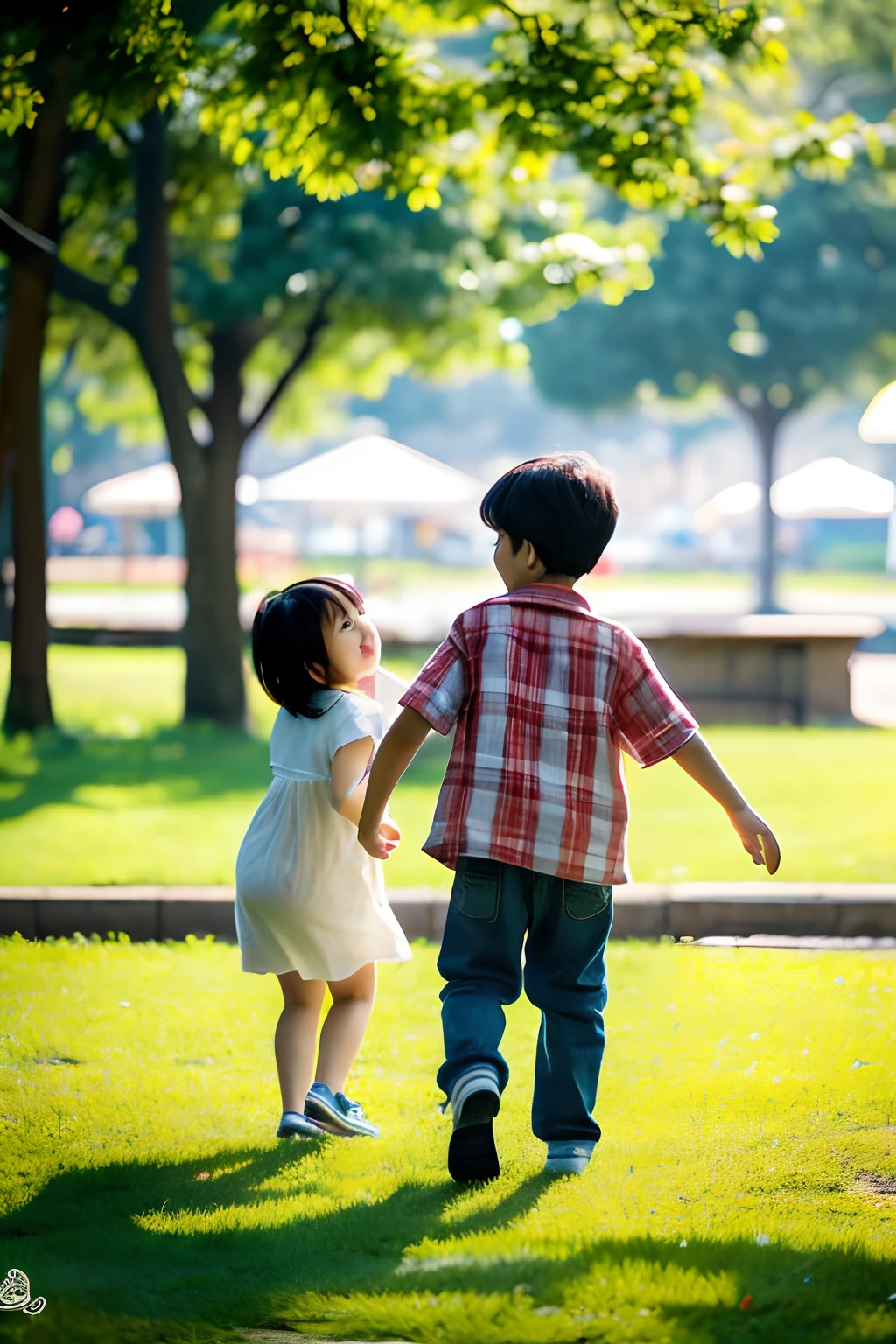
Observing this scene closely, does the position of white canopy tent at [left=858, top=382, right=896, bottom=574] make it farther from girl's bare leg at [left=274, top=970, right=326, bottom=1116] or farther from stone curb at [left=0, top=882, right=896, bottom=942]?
girl's bare leg at [left=274, top=970, right=326, bottom=1116]

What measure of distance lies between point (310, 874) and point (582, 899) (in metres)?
0.67

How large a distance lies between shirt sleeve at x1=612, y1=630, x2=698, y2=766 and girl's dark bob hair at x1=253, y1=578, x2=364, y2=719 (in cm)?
68

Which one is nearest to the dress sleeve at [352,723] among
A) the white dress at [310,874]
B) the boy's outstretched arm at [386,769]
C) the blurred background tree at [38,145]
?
the white dress at [310,874]

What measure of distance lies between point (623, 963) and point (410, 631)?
11651 mm

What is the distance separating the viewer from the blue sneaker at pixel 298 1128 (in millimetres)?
3463

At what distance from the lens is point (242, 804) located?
850cm

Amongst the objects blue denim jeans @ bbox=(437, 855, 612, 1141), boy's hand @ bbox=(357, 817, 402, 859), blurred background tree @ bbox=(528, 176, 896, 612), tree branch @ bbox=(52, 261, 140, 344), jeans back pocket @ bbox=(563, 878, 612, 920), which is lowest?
blue denim jeans @ bbox=(437, 855, 612, 1141)

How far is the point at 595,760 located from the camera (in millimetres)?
3203

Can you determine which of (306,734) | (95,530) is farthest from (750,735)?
(95,530)

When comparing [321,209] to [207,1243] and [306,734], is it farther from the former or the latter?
[207,1243]

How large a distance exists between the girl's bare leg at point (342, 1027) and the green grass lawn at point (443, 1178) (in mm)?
199

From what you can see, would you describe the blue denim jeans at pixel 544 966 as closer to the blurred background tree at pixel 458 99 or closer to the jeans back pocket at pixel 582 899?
the jeans back pocket at pixel 582 899

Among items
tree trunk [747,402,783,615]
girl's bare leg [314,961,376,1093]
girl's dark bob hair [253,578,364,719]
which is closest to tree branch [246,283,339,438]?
girl's dark bob hair [253,578,364,719]

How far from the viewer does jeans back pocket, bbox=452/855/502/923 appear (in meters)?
3.14
